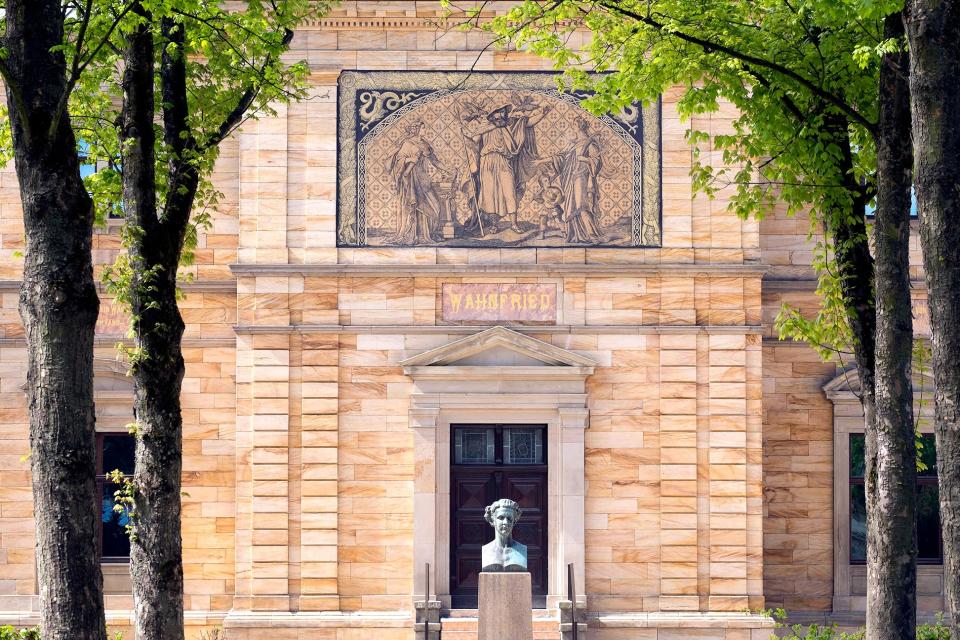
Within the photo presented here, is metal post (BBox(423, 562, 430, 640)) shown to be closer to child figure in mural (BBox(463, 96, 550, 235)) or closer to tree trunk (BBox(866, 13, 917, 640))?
child figure in mural (BBox(463, 96, 550, 235))

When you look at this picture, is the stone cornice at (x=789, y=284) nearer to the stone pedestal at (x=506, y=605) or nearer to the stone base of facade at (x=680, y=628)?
the stone base of facade at (x=680, y=628)

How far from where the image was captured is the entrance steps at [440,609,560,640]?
15.4m

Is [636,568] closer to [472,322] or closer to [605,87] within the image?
[472,322]

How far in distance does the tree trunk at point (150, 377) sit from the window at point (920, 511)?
11298 mm

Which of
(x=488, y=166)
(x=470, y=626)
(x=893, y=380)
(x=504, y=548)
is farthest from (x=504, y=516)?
(x=893, y=380)

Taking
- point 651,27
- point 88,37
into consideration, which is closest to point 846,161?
point 651,27

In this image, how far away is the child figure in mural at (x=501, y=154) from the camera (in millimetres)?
16406

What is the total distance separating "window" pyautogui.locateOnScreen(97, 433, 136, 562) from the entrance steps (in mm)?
5247

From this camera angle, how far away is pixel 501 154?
16438mm

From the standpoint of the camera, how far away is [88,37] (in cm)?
977

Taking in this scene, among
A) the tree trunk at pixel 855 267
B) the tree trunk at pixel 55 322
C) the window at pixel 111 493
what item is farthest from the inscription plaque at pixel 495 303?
the tree trunk at pixel 55 322

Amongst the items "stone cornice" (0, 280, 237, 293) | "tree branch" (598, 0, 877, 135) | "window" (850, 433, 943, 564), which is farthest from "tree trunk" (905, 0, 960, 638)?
"stone cornice" (0, 280, 237, 293)

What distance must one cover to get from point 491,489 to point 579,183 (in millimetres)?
4849

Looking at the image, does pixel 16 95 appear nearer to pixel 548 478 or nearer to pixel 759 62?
pixel 759 62
